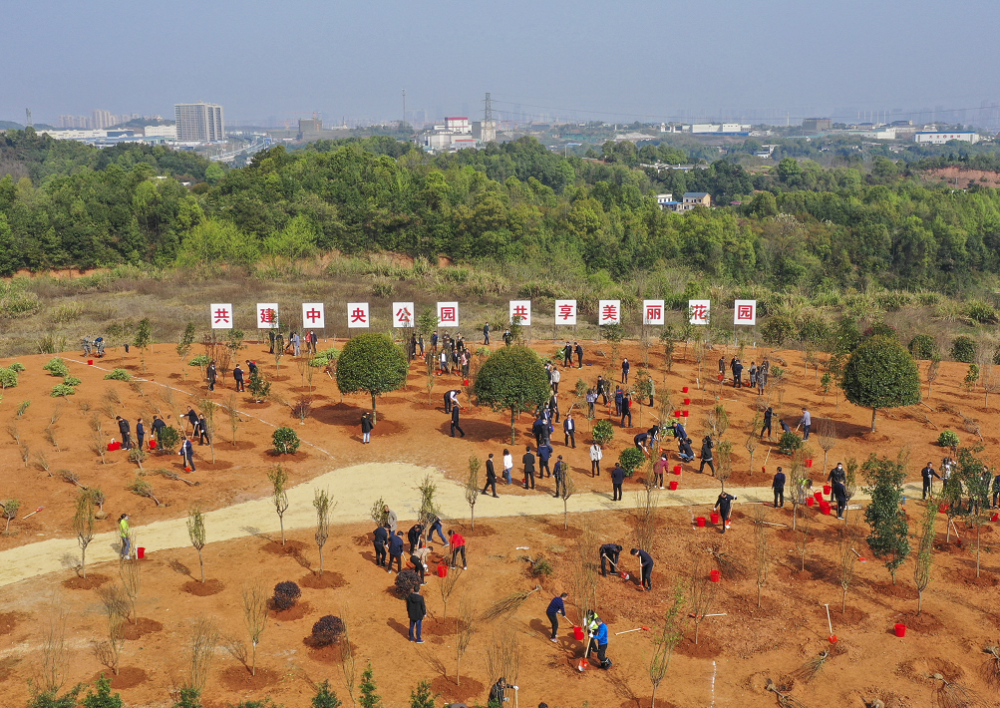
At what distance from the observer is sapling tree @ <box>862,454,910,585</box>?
62.3 feet

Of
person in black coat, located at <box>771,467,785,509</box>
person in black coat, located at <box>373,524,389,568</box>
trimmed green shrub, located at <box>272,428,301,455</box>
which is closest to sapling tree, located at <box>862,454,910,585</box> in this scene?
person in black coat, located at <box>771,467,785,509</box>

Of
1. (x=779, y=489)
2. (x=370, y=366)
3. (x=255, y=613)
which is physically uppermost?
(x=370, y=366)

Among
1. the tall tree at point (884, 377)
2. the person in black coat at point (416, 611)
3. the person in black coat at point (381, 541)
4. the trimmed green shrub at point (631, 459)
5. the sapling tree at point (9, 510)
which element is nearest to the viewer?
the person in black coat at point (416, 611)

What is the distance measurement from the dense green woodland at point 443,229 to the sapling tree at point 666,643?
58.6 meters

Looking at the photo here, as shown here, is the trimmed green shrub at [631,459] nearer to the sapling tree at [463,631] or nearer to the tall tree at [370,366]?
the sapling tree at [463,631]

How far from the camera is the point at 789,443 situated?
2672cm

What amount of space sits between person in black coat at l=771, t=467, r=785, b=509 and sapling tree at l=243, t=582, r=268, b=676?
12.9 metres

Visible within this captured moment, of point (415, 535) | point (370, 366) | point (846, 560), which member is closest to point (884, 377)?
point (846, 560)

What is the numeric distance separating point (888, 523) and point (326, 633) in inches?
481

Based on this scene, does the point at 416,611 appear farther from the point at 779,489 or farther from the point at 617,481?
the point at 779,489

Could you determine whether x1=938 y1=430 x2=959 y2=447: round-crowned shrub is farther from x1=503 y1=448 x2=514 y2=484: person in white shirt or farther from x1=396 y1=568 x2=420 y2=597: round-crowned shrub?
x1=396 y1=568 x2=420 y2=597: round-crowned shrub

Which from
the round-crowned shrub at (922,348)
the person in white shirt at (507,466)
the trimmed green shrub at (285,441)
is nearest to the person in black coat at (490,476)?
the person in white shirt at (507,466)

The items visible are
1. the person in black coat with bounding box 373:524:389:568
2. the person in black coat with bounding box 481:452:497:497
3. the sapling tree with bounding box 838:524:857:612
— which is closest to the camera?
the sapling tree with bounding box 838:524:857:612

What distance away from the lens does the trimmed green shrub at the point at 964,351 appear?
41.8m
